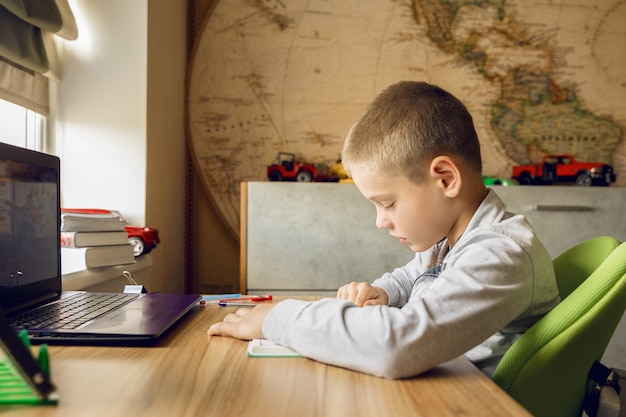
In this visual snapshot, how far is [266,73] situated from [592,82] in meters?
1.37

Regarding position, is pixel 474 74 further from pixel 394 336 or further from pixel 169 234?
pixel 394 336

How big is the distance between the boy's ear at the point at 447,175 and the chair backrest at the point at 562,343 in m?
0.21

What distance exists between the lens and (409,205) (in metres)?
0.83

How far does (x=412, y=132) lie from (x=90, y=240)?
930mm

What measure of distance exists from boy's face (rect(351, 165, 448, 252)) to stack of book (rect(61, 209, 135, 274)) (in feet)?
2.66

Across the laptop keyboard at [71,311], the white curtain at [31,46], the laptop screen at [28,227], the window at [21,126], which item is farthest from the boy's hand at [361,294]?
the window at [21,126]

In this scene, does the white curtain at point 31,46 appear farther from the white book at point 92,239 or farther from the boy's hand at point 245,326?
the boy's hand at point 245,326

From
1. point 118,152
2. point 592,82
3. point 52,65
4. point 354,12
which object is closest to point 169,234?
point 118,152

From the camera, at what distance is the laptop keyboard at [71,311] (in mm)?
724

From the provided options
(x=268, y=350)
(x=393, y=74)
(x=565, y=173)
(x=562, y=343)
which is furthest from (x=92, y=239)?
(x=565, y=173)

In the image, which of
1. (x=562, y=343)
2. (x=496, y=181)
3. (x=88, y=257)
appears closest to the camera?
(x=562, y=343)

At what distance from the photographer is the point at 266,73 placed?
7.60ft

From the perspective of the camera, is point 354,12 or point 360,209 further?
point 354,12

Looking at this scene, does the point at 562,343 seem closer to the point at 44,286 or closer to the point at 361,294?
the point at 361,294
